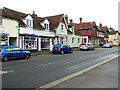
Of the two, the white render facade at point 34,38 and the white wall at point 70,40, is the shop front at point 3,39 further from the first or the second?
the white wall at point 70,40

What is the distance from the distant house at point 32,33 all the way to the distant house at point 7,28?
21.1 inches

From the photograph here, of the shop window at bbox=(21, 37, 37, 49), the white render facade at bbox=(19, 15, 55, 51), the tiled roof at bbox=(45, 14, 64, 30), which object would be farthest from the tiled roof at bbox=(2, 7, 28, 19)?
the tiled roof at bbox=(45, 14, 64, 30)

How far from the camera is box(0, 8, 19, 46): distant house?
18039 millimetres

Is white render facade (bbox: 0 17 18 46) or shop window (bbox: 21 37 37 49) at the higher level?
white render facade (bbox: 0 17 18 46)

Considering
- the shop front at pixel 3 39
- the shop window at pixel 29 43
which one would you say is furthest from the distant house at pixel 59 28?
the shop front at pixel 3 39

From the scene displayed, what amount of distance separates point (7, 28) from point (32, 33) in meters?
5.01

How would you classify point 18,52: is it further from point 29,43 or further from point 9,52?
point 29,43

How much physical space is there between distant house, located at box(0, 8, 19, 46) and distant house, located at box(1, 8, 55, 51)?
53cm

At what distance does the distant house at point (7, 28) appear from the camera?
18.0 m

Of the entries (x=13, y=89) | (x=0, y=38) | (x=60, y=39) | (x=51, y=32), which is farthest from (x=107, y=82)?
(x=60, y=39)

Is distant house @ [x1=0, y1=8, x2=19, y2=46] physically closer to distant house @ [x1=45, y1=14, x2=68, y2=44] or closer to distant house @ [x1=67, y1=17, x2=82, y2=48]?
distant house @ [x1=45, y1=14, x2=68, y2=44]

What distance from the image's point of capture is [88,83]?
537cm

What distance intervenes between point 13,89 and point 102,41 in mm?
59154

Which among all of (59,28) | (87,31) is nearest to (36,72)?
(59,28)
